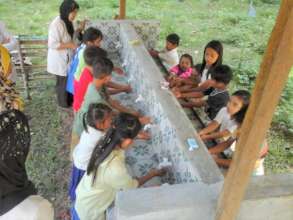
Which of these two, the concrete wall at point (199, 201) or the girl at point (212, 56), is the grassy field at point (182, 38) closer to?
the girl at point (212, 56)

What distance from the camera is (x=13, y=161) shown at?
1972 millimetres

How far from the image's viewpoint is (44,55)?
6.62 m

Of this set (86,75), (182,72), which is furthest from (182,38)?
(86,75)

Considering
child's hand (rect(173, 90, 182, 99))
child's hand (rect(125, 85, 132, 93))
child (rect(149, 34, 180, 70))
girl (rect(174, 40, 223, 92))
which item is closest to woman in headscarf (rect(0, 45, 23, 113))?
child's hand (rect(125, 85, 132, 93))

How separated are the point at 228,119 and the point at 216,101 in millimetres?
466

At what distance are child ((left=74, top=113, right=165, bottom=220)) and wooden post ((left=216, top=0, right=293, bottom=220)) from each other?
0.79 metres

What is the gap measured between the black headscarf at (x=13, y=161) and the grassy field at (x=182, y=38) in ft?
5.59

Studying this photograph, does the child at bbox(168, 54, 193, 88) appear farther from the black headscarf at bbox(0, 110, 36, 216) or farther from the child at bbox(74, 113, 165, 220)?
the black headscarf at bbox(0, 110, 36, 216)

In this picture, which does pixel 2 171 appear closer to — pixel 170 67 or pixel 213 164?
pixel 213 164

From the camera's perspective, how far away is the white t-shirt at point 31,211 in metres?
1.76

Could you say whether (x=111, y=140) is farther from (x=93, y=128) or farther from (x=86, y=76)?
(x=86, y=76)

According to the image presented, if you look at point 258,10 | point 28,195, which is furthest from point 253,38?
point 28,195

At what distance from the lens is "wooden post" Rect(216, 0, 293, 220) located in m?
1.38

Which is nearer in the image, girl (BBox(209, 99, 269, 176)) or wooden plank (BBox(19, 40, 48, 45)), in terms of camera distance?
girl (BBox(209, 99, 269, 176))
